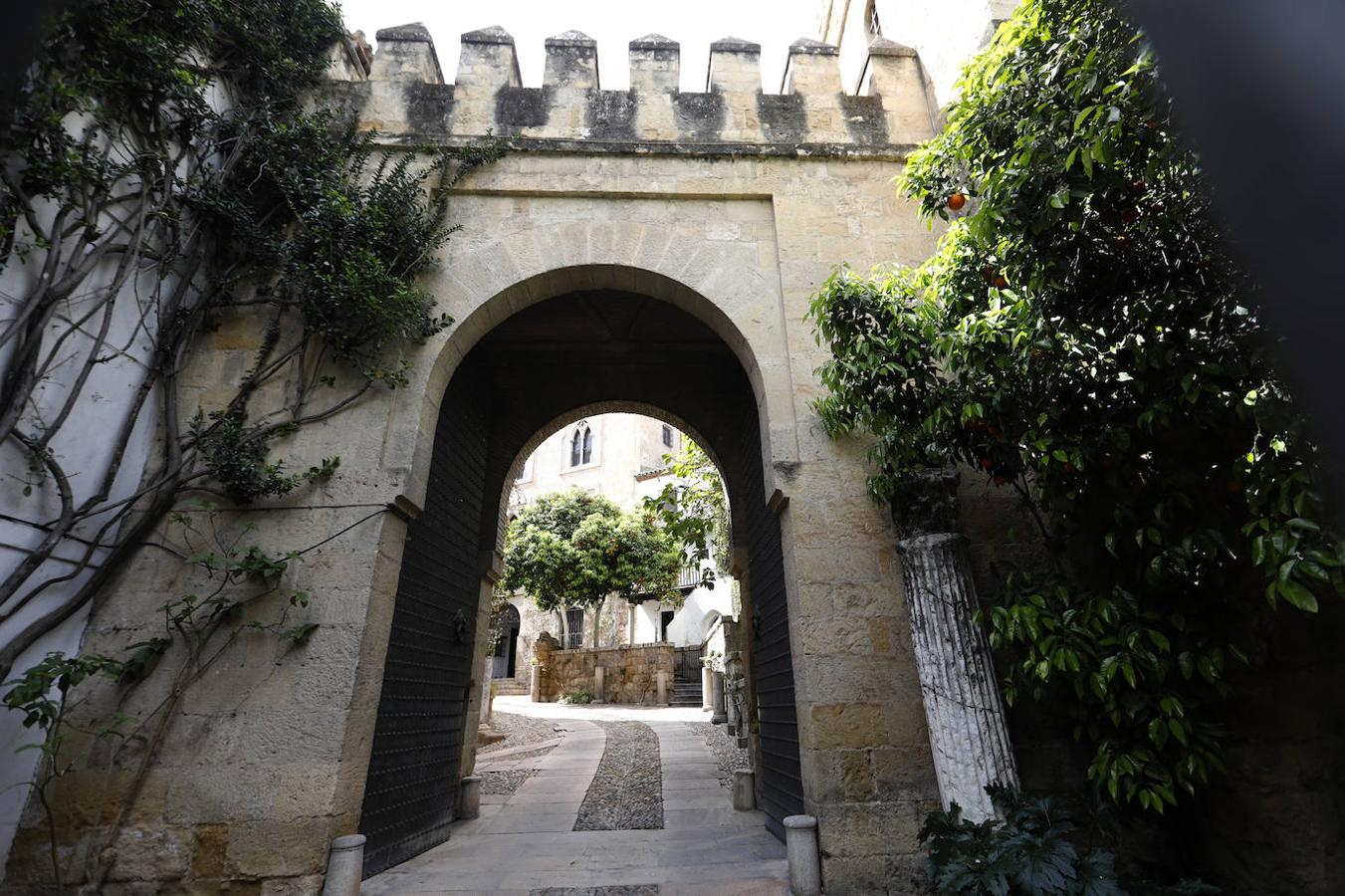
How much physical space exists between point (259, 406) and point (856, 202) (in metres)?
3.85

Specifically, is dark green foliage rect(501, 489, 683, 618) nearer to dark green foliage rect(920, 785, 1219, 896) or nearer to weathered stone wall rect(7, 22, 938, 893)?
weathered stone wall rect(7, 22, 938, 893)

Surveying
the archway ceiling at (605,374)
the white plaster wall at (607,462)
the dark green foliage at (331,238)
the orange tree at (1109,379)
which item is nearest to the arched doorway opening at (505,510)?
the archway ceiling at (605,374)

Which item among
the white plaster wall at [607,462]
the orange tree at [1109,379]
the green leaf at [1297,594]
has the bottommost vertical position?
the green leaf at [1297,594]

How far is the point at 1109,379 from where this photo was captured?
2348 mm

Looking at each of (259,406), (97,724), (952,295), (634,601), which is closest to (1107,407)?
(952,295)

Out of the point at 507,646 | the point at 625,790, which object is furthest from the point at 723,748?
the point at 507,646

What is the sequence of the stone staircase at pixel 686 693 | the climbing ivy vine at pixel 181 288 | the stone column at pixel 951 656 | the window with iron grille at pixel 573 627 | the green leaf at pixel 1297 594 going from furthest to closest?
the window with iron grille at pixel 573 627, the stone staircase at pixel 686 693, the climbing ivy vine at pixel 181 288, the stone column at pixel 951 656, the green leaf at pixel 1297 594

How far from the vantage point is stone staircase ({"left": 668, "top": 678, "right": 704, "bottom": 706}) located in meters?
16.5

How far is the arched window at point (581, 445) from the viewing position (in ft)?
87.2

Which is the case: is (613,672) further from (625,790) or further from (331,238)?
(331,238)

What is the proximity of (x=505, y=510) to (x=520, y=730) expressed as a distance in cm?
717

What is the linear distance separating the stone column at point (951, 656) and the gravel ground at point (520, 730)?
749cm

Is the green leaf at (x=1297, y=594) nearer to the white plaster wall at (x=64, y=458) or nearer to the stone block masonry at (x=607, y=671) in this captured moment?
the white plaster wall at (x=64, y=458)

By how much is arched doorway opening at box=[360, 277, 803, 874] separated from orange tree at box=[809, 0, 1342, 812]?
1355 mm
